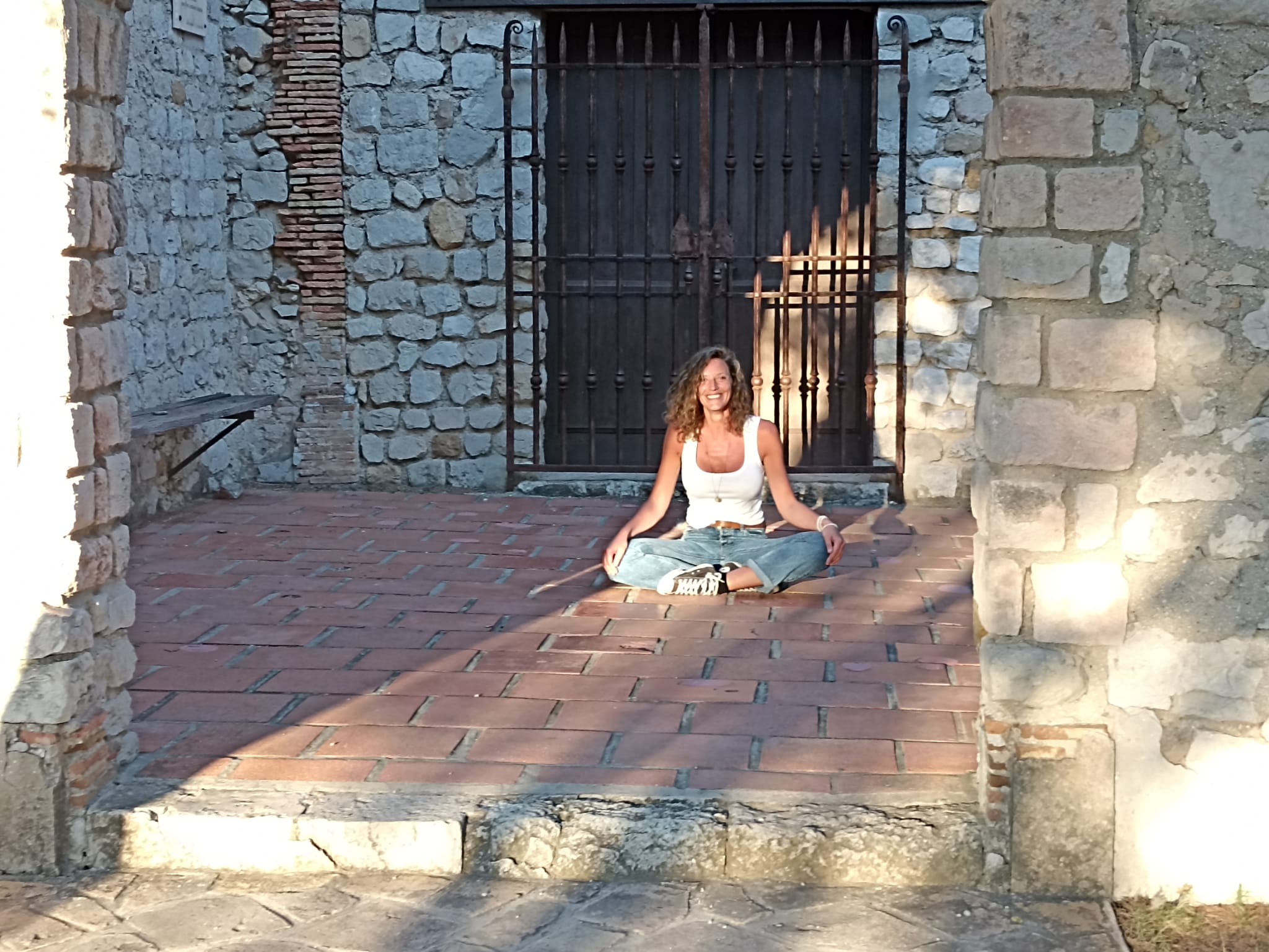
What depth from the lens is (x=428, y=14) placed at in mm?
8484

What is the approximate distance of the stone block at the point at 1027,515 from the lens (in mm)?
3570

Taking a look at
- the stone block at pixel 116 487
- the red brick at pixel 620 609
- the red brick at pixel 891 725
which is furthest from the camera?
the red brick at pixel 620 609

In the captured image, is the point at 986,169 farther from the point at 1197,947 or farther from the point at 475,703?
the point at 475,703

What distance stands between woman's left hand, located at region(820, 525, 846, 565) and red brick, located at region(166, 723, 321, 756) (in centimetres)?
234

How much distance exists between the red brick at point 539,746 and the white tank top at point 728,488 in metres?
2.08

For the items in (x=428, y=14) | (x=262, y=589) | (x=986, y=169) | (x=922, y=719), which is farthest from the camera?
(x=428, y=14)

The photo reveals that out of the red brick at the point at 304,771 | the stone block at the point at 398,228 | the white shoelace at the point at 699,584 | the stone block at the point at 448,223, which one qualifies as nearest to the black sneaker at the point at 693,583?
the white shoelace at the point at 699,584

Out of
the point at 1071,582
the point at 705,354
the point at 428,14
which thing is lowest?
the point at 1071,582

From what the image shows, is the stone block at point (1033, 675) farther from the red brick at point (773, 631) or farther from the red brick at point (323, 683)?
the red brick at point (323, 683)

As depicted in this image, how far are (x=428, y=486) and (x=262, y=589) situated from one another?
268cm

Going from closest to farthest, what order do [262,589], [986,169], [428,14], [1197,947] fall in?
1. [1197,947]
2. [986,169]
3. [262,589]
4. [428,14]

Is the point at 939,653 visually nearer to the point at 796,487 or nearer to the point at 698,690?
the point at 698,690

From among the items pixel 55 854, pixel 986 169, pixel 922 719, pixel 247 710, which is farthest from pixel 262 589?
pixel 986 169

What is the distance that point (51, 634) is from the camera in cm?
377
